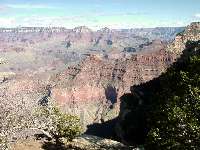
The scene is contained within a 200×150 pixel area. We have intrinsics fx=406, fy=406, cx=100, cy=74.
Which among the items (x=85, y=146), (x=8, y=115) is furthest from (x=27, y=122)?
(x=85, y=146)

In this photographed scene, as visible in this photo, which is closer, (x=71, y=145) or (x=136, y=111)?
(x=71, y=145)

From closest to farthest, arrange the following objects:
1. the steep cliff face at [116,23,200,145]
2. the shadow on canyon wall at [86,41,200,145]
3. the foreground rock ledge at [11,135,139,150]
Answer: the foreground rock ledge at [11,135,139,150] < the shadow on canyon wall at [86,41,200,145] < the steep cliff face at [116,23,200,145]

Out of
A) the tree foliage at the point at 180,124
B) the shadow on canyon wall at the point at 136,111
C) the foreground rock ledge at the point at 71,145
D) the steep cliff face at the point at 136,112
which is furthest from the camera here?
the steep cliff face at the point at 136,112

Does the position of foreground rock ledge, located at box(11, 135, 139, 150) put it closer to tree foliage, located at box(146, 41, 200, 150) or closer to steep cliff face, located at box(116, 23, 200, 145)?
tree foliage, located at box(146, 41, 200, 150)

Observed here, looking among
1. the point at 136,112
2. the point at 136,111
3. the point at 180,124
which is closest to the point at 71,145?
the point at 180,124

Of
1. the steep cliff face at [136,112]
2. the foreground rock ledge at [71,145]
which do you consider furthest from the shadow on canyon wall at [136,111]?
the foreground rock ledge at [71,145]

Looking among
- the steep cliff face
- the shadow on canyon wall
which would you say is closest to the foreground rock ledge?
the shadow on canyon wall

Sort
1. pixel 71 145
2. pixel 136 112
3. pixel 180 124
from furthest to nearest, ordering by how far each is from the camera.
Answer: pixel 136 112, pixel 71 145, pixel 180 124

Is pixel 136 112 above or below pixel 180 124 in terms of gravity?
below

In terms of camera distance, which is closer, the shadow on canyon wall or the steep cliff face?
the shadow on canyon wall

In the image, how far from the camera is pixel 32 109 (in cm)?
4469

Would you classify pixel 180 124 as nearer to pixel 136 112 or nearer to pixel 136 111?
pixel 136 112

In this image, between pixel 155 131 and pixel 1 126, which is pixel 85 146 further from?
pixel 155 131

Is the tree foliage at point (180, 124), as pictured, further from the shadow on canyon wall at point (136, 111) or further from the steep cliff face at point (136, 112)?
the steep cliff face at point (136, 112)
